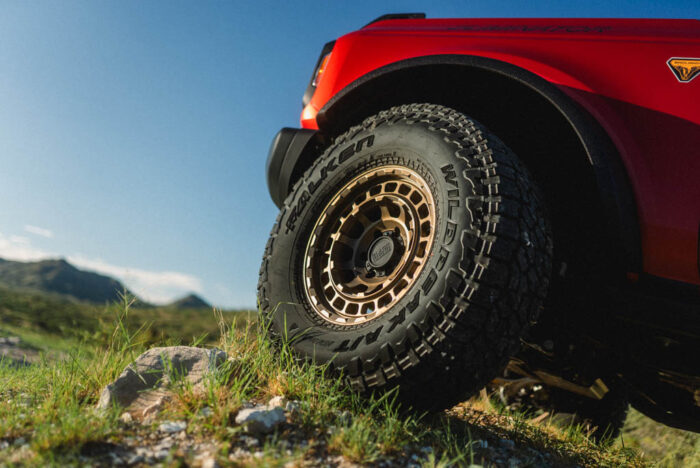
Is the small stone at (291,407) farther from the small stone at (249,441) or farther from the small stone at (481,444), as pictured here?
the small stone at (481,444)

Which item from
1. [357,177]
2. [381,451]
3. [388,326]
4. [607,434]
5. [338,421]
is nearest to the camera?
[381,451]

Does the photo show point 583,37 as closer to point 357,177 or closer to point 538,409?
point 357,177

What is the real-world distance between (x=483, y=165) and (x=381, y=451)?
46.1 inches

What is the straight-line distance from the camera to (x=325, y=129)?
2.89 metres

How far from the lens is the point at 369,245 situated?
2.28 m

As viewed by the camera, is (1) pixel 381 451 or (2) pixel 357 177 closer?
(1) pixel 381 451

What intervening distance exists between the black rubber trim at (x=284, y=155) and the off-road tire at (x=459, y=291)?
97cm

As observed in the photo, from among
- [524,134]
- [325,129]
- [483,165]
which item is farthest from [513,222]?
[325,129]

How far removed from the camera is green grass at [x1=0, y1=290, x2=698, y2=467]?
143 centimetres

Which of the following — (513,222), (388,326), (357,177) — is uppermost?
(357,177)

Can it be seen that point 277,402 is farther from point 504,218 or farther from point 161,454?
point 504,218

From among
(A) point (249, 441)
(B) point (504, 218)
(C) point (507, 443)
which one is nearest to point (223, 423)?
(A) point (249, 441)

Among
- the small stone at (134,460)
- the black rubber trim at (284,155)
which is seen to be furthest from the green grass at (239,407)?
the black rubber trim at (284,155)

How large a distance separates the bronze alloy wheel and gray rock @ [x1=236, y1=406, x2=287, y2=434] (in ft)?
1.90
